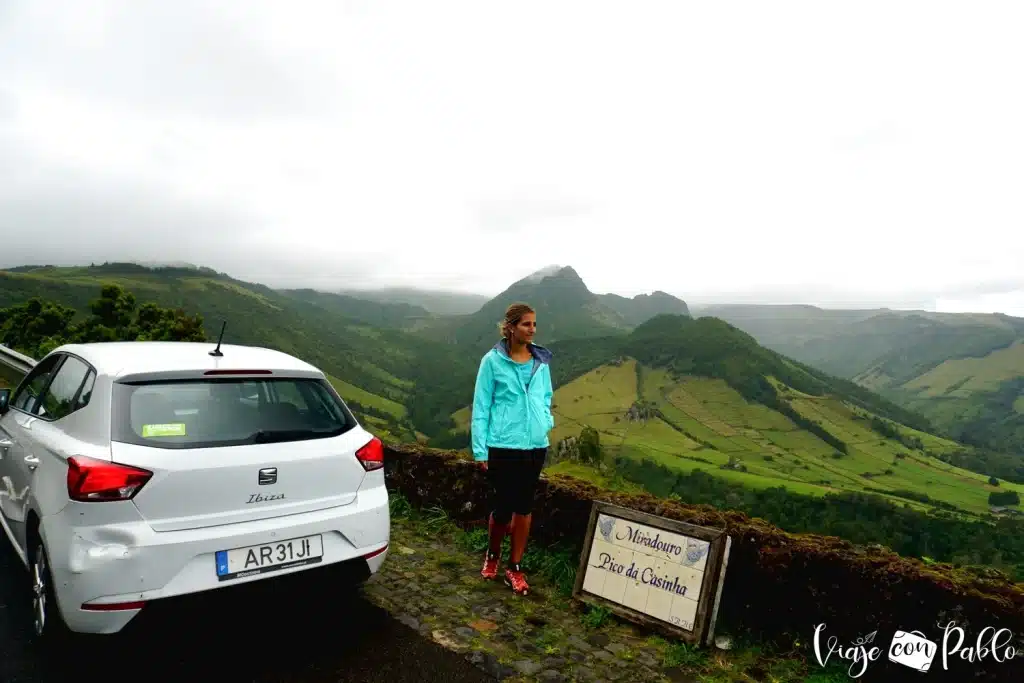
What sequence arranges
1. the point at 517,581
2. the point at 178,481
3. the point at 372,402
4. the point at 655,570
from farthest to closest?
the point at 372,402, the point at 517,581, the point at 655,570, the point at 178,481

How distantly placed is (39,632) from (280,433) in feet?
6.10

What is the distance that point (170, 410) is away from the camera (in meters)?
3.40

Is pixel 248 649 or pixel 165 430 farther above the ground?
pixel 165 430

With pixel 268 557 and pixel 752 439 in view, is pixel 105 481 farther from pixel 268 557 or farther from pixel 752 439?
pixel 752 439

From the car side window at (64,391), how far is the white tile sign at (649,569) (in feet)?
12.0

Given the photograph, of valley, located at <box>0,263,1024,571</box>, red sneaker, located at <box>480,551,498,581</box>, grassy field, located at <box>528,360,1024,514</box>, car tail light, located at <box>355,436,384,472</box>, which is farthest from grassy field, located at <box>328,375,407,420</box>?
car tail light, located at <box>355,436,384,472</box>

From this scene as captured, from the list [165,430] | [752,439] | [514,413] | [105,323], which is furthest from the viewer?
[752,439]

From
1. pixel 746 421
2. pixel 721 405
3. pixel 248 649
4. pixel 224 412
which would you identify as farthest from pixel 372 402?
pixel 224 412

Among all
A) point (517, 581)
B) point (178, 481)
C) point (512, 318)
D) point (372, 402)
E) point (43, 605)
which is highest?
point (512, 318)

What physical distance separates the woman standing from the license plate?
1384 mm

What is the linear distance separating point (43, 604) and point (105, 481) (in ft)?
4.11

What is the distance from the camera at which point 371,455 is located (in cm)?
400

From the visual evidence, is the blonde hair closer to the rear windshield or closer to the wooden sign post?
the rear windshield

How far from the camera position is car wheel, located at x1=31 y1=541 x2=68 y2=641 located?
3455 millimetres
